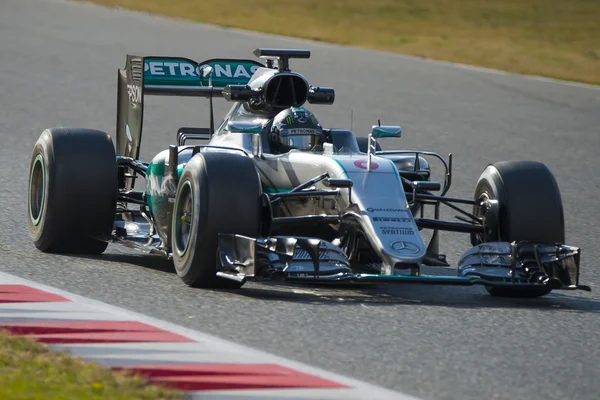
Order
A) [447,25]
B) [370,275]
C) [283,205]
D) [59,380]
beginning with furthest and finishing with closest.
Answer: [447,25] → [283,205] → [370,275] → [59,380]

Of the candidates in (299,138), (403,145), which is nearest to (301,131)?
(299,138)

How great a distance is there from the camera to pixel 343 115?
20.5 m

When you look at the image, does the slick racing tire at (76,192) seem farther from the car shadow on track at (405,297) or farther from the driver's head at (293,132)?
the car shadow on track at (405,297)

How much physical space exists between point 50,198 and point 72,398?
4093mm

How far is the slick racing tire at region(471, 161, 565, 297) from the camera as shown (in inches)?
329

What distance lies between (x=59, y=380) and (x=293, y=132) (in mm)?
3909

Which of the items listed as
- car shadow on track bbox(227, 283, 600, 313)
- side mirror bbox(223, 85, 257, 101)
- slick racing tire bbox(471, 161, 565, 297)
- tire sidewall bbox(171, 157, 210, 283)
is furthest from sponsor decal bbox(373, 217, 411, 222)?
side mirror bbox(223, 85, 257, 101)

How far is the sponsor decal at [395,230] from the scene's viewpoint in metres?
7.73

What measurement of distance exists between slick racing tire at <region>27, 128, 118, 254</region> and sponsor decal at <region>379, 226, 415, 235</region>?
2292mm

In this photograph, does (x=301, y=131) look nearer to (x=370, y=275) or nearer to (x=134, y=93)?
(x=134, y=93)

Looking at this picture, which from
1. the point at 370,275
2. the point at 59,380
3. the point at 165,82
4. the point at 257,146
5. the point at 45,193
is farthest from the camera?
the point at 165,82

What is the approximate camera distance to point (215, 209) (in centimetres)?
772

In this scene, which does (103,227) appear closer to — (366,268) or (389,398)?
(366,268)

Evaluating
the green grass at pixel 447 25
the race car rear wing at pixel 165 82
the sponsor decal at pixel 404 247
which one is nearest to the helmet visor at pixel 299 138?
the race car rear wing at pixel 165 82
